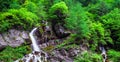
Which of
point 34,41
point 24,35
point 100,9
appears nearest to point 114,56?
point 34,41

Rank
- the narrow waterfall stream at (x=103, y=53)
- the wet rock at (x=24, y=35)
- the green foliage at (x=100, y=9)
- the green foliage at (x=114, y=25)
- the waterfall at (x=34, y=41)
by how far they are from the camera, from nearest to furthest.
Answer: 1. the waterfall at (x=34, y=41)
2. the narrow waterfall stream at (x=103, y=53)
3. the wet rock at (x=24, y=35)
4. the green foliage at (x=114, y=25)
5. the green foliage at (x=100, y=9)

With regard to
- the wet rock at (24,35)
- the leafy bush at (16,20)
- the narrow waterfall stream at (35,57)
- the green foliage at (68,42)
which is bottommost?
the narrow waterfall stream at (35,57)

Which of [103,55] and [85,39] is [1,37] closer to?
[85,39]

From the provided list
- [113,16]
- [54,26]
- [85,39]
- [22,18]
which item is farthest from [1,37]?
[113,16]

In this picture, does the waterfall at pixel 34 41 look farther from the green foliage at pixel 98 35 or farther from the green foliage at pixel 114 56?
the green foliage at pixel 114 56

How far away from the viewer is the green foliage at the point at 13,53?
31.0 m

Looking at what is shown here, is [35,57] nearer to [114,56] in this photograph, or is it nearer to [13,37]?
[13,37]

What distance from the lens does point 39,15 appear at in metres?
40.2

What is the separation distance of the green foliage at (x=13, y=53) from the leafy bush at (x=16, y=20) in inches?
127

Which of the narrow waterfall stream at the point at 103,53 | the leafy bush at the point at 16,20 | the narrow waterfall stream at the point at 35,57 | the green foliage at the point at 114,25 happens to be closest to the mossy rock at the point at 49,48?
the narrow waterfall stream at the point at 35,57

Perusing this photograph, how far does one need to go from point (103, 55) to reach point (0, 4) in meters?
17.7

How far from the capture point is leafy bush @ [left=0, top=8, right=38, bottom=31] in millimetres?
34737

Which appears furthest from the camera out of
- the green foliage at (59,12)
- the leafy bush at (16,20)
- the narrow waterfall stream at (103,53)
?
the green foliage at (59,12)

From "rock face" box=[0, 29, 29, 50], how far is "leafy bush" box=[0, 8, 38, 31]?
0.87 meters
